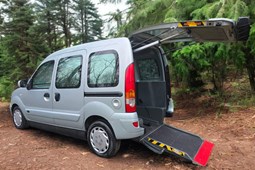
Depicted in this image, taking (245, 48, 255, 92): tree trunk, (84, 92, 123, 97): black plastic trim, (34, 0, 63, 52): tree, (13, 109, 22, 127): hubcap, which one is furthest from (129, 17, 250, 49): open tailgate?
(34, 0, 63, 52): tree

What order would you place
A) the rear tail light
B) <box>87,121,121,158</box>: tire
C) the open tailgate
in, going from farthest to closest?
<box>87,121,121,158</box>: tire
the rear tail light
the open tailgate

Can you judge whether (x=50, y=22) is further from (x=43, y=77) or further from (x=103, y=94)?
(x=103, y=94)

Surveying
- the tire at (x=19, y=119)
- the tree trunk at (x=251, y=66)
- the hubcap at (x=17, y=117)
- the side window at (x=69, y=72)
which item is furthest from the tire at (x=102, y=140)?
the tree trunk at (x=251, y=66)

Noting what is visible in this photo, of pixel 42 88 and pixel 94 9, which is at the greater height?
pixel 94 9

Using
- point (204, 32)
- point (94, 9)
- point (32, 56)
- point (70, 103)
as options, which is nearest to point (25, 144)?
point (70, 103)

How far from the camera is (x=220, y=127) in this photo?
5.89 meters

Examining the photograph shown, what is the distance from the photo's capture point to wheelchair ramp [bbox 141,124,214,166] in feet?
12.8

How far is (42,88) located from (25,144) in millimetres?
1163

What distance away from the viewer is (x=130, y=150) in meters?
4.70

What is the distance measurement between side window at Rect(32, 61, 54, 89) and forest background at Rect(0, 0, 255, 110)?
8.20 feet

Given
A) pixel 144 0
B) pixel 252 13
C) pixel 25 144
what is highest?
pixel 144 0

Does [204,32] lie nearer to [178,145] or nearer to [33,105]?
[178,145]

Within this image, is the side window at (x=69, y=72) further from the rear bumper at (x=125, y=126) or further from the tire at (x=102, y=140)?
the rear bumper at (x=125, y=126)

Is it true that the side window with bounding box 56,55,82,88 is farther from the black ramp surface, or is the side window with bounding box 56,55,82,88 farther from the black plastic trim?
the black ramp surface
